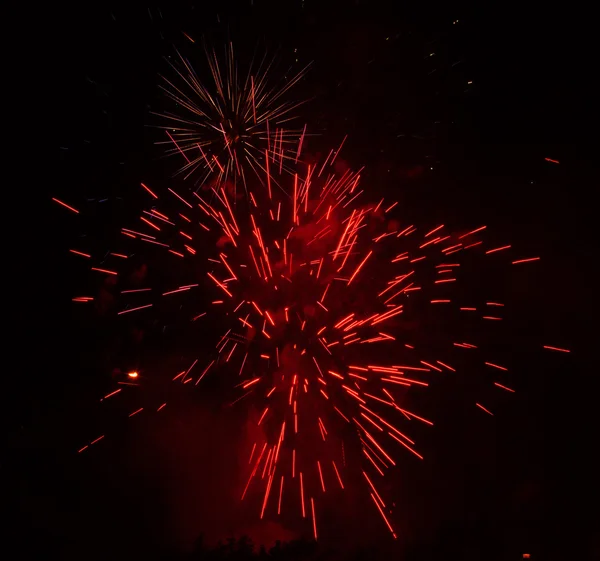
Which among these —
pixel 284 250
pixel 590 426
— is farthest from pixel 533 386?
pixel 284 250

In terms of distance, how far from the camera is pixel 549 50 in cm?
310

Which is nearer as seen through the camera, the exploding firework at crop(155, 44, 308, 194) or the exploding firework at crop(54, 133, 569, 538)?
the exploding firework at crop(54, 133, 569, 538)

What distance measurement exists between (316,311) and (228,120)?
131 centimetres

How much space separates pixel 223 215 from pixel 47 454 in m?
1.68

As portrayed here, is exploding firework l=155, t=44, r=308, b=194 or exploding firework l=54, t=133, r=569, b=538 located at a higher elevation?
exploding firework l=155, t=44, r=308, b=194

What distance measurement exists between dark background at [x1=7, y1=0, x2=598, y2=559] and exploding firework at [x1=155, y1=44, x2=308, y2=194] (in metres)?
0.11

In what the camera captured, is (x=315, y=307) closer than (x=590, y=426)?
Yes

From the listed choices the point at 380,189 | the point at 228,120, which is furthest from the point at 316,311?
the point at 228,120

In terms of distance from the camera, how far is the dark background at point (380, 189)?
2.72 m

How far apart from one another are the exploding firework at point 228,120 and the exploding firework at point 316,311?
12 cm

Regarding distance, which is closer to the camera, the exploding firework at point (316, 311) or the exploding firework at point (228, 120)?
the exploding firework at point (316, 311)

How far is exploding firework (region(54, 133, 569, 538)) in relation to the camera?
2684 millimetres

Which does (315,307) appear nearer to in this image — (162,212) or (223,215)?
(223,215)

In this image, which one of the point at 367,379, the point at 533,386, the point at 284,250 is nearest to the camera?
the point at 284,250
